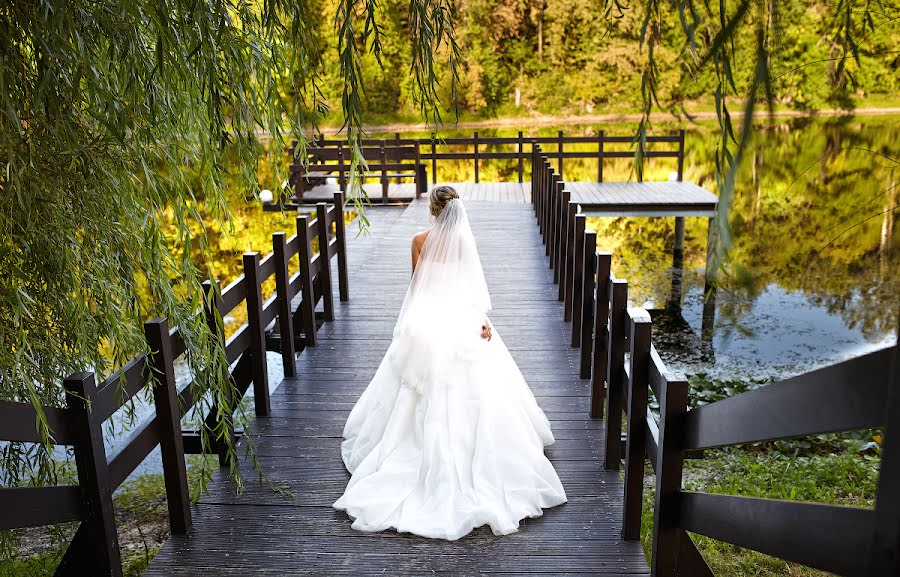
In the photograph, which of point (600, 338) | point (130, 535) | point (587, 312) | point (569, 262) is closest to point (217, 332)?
point (600, 338)

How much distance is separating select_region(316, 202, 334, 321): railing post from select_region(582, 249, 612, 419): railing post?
2.76m

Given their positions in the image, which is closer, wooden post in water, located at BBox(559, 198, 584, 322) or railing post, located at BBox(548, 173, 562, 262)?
wooden post in water, located at BBox(559, 198, 584, 322)

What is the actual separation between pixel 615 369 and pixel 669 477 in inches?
57.9

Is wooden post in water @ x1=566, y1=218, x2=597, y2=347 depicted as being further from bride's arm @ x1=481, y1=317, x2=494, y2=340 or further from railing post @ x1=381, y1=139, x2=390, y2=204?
railing post @ x1=381, y1=139, x2=390, y2=204

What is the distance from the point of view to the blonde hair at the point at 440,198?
15.5ft

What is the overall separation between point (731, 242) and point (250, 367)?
411 centimetres

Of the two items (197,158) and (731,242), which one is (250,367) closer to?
(197,158)

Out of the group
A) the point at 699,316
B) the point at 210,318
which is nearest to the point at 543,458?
the point at 210,318

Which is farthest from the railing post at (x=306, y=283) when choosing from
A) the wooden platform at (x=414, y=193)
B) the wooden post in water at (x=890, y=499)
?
the wooden platform at (x=414, y=193)

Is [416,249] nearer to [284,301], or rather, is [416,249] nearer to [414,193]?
[284,301]

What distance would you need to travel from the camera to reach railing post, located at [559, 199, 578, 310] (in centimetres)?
655

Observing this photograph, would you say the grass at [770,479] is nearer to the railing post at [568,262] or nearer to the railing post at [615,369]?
the railing post at [568,262]

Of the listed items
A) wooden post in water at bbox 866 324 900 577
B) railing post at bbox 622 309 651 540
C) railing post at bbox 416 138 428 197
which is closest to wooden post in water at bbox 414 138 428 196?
railing post at bbox 416 138 428 197

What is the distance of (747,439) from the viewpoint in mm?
1712
